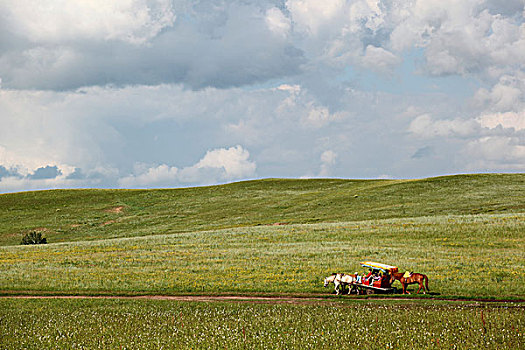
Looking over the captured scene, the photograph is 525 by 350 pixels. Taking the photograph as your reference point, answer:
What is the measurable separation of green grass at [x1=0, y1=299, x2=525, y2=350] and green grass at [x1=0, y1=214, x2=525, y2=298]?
5.04 metres

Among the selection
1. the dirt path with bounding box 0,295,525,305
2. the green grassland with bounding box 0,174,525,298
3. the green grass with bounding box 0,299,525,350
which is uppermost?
the green grassland with bounding box 0,174,525,298

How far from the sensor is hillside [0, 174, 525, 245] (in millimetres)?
64375

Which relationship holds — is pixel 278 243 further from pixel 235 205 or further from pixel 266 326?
pixel 235 205

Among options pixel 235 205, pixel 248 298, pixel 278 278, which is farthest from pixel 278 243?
pixel 235 205

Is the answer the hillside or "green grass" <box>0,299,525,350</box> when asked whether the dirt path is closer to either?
"green grass" <box>0,299,525,350</box>

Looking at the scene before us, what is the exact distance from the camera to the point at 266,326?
17.0 meters

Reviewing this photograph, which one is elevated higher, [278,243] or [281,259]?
[278,243]

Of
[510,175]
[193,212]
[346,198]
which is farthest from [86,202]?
[510,175]

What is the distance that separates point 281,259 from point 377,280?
10.5 metres

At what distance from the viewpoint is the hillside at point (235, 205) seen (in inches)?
2534

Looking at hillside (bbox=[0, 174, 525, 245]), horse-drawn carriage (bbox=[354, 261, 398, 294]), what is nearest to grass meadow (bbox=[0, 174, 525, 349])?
hillside (bbox=[0, 174, 525, 245])

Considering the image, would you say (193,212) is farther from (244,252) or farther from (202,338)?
(202,338)

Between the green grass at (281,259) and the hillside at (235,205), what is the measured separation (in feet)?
50.0

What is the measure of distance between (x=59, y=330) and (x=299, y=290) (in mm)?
12191
